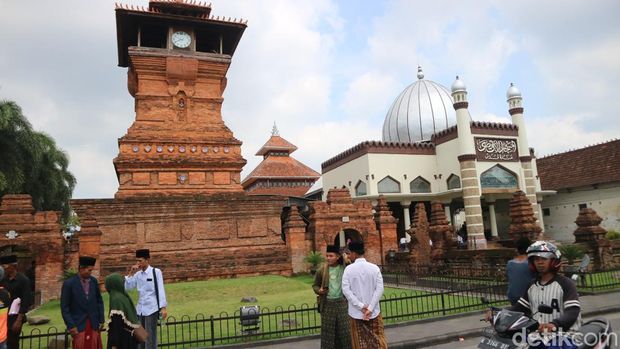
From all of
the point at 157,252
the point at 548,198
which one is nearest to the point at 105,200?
the point at 157,252

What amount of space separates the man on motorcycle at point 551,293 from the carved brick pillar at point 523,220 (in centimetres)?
1420

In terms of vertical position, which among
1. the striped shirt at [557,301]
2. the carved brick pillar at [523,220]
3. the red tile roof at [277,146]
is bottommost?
the striped shirt at [557,301]

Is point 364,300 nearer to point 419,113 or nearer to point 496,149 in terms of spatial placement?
point 496,149

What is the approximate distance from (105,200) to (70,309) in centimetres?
1349

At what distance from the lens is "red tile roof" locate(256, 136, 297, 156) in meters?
42.4

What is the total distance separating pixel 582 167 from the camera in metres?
32.2

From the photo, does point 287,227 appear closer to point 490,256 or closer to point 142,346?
point 490,256

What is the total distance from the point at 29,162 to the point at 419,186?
80.5 feet

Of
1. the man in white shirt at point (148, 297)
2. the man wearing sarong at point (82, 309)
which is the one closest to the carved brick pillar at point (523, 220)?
the man in white shirt at point (148, 297)

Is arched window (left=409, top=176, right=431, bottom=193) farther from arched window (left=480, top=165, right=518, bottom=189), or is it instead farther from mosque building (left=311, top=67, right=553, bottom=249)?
arched window (left=480, top=165, right=518, bottom=189)

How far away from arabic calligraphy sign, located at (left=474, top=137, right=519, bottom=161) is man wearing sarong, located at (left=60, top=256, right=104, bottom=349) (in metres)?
28.5

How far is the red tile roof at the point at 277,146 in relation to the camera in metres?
42.4

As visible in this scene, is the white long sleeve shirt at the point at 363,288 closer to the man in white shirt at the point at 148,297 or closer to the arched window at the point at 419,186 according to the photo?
the man in white shirt at the point at 148,297

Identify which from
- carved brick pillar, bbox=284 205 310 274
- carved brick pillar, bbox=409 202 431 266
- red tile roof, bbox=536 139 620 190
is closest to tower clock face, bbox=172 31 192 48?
carved brick pillar, bbox=284 205 310 274
